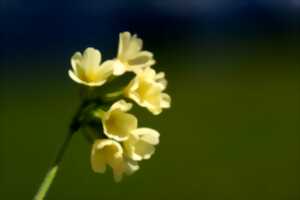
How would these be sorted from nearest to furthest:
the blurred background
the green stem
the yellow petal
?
the green stem < the yellow petal < the blurred background

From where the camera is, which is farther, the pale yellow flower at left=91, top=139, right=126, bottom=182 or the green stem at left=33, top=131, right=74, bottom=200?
the pale yellow flower at left=91, top=139, right=126, bottom=182

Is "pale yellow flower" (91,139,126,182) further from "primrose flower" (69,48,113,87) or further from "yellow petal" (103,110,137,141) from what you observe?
"primrose flower" (69,48,113,87)

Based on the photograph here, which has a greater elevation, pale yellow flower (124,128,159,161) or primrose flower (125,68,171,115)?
primrose flower (125,68,171,115)

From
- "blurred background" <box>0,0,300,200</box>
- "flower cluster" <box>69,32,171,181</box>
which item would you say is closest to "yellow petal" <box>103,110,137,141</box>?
"flower cluster" <box>69,32,171,181</box>

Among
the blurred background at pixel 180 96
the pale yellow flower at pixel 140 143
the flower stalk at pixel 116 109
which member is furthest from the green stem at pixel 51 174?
the blurred background at pixel 180 96

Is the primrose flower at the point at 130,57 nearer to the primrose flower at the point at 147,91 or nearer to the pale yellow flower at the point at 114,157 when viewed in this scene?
the primrose flower at the point at 147,91

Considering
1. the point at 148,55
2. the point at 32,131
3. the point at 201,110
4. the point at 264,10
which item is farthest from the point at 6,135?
the point at 148,55

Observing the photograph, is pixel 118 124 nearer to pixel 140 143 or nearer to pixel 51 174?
pixel 140 143
